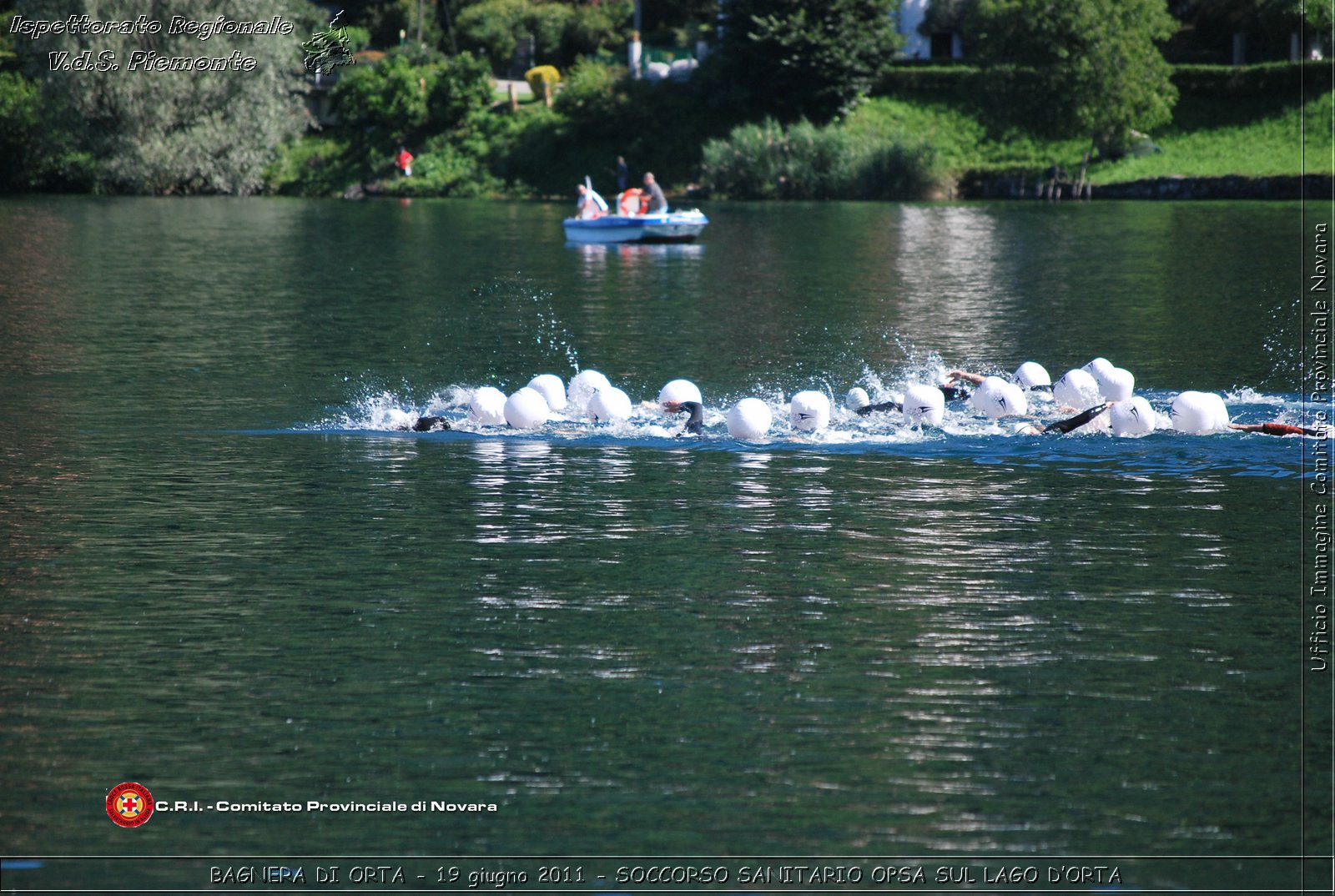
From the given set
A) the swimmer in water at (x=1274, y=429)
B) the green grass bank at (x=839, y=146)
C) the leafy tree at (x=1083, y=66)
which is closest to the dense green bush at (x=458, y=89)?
the green grass bank at (x=839, y=146)

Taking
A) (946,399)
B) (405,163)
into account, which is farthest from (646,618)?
(405,163)

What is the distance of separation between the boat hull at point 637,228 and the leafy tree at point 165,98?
91.5ft

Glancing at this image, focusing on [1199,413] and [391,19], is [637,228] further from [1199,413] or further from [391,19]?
[391,19]

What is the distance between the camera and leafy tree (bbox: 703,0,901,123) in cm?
7900

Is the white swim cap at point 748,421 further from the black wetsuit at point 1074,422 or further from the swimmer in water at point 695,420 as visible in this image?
the black wetsuit at point 1074,422

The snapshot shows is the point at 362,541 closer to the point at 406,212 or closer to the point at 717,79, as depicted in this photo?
the point at 406,212

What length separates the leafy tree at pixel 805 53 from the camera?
259 feet

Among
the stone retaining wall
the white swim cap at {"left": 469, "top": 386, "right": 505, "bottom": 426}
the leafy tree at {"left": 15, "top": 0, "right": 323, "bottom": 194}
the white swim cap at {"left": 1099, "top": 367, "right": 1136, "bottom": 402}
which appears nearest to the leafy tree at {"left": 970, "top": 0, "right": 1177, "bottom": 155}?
the stone retaining wall

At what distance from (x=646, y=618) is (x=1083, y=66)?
65087 millimetres

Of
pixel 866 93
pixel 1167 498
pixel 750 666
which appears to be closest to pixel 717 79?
pixel 866 93

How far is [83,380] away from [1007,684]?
18363 mm

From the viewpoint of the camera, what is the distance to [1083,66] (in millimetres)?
71688

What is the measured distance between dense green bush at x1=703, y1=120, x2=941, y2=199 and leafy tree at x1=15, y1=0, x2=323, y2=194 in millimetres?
22361

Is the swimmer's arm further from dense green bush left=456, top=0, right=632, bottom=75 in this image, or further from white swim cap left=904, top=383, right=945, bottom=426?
dense green bush left=456, top=0, right=632, bottom=75
